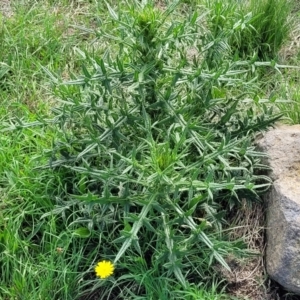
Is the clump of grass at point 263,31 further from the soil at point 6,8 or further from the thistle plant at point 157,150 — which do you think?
the soil at point 6,8

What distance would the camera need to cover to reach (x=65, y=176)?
114 inches

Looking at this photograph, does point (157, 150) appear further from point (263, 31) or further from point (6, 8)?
point (6, 8)

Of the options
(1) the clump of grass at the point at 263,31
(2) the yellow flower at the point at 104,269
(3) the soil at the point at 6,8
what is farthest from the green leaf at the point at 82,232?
(3) the soil at the point at 6,8

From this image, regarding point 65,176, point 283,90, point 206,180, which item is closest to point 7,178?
point 65,176

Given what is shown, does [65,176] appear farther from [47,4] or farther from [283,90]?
[47,4]

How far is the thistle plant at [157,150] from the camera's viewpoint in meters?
2.48

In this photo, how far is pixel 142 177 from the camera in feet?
8.18

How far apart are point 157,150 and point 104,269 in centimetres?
54

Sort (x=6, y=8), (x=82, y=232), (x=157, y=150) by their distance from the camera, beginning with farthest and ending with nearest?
(x=6, y=8) → (x=82, y=232) → (x=157, y=150)

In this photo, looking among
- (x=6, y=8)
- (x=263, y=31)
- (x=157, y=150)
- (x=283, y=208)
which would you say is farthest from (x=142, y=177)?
(x=6, y=8)

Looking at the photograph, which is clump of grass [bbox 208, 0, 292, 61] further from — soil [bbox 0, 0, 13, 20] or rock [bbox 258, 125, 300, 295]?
soil [bbox 0, 0, 13, 20]

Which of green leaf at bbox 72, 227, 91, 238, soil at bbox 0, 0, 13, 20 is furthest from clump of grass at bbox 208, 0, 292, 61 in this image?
green leaf at bbox 72, 227, 91, 238

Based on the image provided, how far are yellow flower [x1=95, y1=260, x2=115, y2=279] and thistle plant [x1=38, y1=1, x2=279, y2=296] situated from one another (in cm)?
4

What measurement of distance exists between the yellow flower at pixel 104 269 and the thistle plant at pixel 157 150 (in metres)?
0.04
